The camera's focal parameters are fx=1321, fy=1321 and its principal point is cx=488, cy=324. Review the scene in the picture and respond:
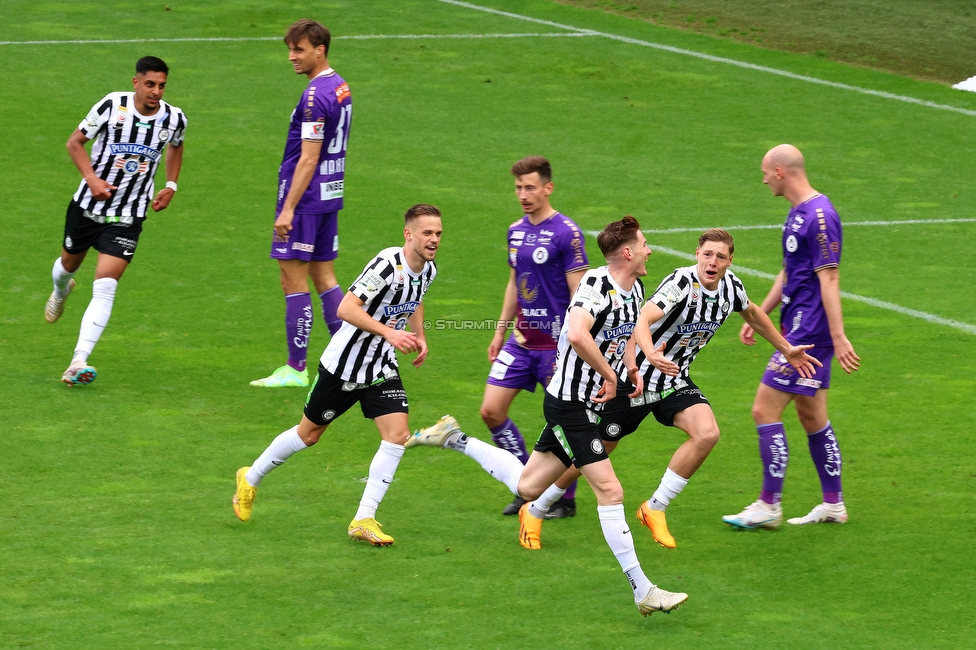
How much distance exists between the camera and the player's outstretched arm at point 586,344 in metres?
6.69

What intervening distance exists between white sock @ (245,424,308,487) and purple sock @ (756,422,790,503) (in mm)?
2711

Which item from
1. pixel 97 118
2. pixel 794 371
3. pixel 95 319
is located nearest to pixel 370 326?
pixel 794 371

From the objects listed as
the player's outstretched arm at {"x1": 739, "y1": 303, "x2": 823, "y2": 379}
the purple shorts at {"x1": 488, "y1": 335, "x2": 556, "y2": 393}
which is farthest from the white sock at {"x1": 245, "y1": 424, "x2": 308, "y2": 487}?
the player's outstretched arm at {"x1": 739, "y1": 303, "x2": 823, "y2": 379}

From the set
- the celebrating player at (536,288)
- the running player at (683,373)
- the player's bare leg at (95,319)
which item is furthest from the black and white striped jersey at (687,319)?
the player's bare leg at (95,319)

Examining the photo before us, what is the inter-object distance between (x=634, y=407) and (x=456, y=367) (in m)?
3.58

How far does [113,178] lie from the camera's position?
10.3m

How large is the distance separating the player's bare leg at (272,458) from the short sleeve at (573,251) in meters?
1.76

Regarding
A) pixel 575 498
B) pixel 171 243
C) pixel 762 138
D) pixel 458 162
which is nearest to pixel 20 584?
pixel 575 498

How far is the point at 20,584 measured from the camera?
6.72 m

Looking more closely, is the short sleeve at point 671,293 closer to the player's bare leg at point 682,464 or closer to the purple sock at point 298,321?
the player's bare leg at point 682,464

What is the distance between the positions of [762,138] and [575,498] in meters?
11.9

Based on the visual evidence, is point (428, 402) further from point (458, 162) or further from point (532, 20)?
point (532, 20)

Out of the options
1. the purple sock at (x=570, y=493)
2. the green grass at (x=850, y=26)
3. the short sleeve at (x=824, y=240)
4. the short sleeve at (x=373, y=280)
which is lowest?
the purple sock at (x=570, y=493)

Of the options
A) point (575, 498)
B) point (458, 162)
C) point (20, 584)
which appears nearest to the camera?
point (20, 584)
